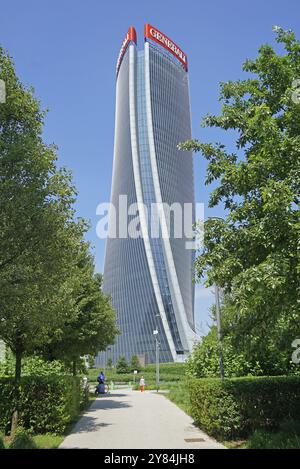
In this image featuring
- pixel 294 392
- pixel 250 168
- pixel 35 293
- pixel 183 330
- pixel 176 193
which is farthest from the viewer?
pixel 176 193

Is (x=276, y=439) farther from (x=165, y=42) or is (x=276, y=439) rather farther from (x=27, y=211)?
(x=165, y=42)

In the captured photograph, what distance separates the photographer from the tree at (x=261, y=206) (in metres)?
8.26

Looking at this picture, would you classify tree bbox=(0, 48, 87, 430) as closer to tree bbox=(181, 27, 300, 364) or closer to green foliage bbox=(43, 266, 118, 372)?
tree bbox=(181, 27, 300, 364)

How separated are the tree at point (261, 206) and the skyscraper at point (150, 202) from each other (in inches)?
3416

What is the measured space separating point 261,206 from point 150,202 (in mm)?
92046

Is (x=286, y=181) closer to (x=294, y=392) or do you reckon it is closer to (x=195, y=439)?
(x=294, y=392)

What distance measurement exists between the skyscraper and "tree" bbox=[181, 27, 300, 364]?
3416 inches

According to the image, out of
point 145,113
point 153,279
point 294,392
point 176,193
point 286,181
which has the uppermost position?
point 145,113

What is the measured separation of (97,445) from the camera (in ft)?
38.5

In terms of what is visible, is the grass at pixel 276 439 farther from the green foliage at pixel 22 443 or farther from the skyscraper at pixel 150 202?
the skyscraper at pixel 150 202

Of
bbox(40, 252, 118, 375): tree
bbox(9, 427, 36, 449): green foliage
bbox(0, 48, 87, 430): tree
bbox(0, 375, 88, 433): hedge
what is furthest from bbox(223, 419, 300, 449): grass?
bbox(40, 252, 118, 375): tree

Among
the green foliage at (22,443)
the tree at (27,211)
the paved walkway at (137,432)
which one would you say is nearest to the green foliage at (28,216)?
the tree at (27,211)

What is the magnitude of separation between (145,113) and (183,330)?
53.4 m

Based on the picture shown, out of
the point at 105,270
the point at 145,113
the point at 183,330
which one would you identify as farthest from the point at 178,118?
the point at 183,330
